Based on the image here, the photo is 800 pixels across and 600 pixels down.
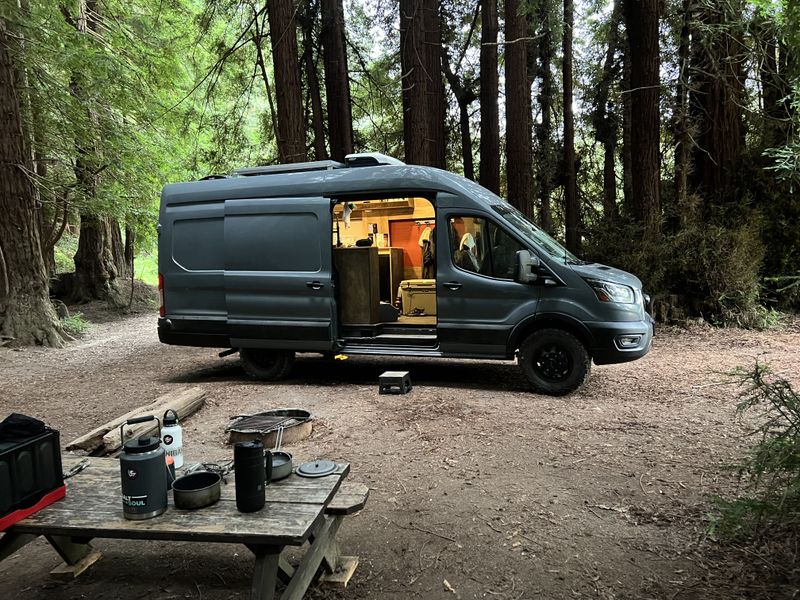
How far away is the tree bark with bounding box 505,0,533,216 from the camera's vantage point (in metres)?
10.7

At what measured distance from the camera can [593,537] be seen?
3.04 meters

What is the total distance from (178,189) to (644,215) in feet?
27.6

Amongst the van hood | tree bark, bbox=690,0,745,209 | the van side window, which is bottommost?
the van hood

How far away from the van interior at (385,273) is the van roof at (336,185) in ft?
0.71

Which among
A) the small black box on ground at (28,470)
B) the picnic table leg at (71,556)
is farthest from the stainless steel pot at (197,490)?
the picnic table leg at (71,556)

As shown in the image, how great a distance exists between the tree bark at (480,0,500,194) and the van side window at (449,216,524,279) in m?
7.04

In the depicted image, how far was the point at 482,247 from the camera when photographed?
619 cm

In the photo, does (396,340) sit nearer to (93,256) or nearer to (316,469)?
(316,469)

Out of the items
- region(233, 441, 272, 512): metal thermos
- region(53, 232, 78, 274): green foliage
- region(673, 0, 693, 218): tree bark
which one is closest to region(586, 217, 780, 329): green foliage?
region(673, 0, 693, 218): tree bark

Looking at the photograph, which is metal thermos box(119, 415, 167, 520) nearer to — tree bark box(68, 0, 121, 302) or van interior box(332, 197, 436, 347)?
van interior box(332, 197, 436, 347)

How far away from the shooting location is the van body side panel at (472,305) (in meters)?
5.98

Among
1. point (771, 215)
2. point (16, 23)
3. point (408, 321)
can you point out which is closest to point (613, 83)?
point (771, 215)

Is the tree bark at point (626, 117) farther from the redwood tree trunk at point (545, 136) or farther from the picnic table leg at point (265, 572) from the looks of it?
the picnic table leg at point (265, 572)

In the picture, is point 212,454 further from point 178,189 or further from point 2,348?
point 2,348
